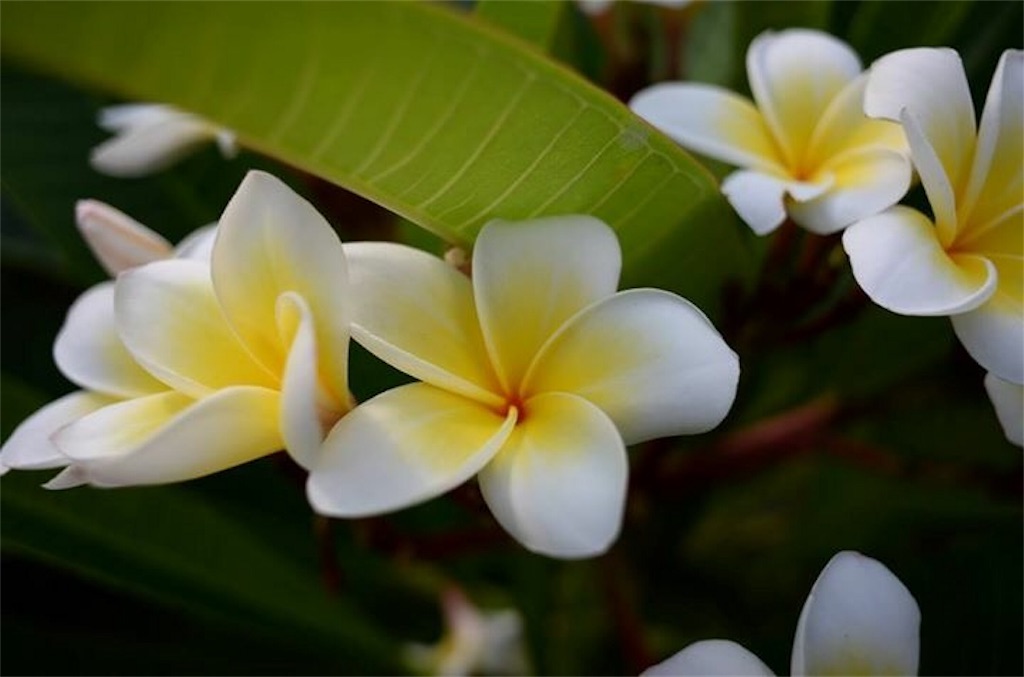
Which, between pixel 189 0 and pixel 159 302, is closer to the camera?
pixel 189 0

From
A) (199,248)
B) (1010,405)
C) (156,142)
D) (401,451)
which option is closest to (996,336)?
(1010,405)

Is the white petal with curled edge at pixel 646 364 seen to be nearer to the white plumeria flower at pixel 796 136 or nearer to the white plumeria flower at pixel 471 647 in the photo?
the white plumeria flower at pixel 796 136

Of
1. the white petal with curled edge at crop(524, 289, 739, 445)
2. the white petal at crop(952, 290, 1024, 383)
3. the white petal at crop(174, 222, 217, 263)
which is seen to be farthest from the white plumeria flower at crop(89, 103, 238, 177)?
the white petal at crop(952, 290, 1024, 383)

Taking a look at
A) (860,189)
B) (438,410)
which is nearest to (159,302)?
(438,410)

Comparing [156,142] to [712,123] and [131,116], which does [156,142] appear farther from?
[712,123]

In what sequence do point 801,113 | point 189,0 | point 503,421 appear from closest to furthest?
point 189,0 < point 503,421 < point 801,113

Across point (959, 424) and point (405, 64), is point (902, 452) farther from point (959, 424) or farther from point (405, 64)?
point (405, 64)

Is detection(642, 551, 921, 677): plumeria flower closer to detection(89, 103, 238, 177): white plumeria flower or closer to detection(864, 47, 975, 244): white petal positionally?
detection(864, 47, 975, 244): white petal
